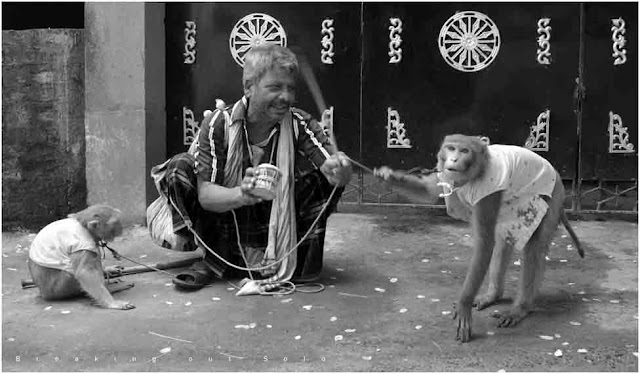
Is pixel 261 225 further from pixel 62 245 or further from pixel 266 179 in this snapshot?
pixel 62 245

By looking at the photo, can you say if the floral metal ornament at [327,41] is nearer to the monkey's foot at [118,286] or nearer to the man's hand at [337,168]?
the man's hand at [337,168]

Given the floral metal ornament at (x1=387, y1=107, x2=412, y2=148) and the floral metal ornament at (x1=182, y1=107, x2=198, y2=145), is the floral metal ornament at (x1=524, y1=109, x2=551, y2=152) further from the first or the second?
the floral metal ornament at (x1=182, y1=107, x2=198, y2=145)

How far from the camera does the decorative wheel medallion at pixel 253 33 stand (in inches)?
283

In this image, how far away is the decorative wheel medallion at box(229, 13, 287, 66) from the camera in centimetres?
719

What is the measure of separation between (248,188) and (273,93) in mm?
614

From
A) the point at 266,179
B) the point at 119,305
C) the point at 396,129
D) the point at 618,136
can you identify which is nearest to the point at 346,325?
the point at 266,179

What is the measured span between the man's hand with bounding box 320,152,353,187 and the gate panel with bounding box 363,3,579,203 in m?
2.48

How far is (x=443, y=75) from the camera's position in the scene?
7090 millimetres

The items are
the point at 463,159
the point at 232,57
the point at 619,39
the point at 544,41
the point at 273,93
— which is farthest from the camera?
the point at 232,57

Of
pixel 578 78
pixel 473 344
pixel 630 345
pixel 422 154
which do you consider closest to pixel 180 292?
pixel 473 344

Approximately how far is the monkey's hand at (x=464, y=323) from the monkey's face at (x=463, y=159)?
0.64 metres

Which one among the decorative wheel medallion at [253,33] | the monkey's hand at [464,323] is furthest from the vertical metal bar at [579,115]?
the monkey's hand at [464,323]

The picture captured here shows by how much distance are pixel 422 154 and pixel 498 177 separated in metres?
3.23

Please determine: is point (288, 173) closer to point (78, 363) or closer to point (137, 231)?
point (78, 363)
